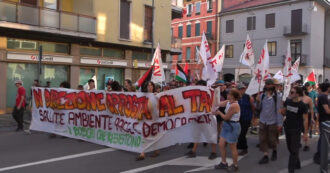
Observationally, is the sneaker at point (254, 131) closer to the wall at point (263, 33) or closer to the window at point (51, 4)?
→ the window at point (51, 4)

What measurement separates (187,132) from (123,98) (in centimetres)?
168

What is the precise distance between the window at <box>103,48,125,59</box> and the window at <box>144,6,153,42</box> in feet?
7.70

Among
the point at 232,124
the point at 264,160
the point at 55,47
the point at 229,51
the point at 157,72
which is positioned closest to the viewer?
the point at 232,124

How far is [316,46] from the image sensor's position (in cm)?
3512

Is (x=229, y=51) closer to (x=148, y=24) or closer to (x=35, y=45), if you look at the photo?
(x=148, y=24)

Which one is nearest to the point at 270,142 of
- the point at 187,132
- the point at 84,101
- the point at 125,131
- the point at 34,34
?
the point at 187,132

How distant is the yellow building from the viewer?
16.5m

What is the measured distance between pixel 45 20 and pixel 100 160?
12.6 meters

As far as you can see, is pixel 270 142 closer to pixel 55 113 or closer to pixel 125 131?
pixel 125 131

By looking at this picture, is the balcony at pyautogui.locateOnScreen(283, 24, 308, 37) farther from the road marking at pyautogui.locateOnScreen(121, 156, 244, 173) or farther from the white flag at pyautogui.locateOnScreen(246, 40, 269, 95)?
the road marking at pyautogui.locateOnScreen(121, 156, 244, 173)

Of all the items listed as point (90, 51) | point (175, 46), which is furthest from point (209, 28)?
point (90, 51)

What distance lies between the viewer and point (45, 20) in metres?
17.6

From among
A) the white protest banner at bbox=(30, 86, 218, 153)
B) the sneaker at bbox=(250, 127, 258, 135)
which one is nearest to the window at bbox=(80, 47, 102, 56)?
the white protest banner at bbox=(30, 86, 218, 153)

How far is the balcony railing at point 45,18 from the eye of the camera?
638 inches
